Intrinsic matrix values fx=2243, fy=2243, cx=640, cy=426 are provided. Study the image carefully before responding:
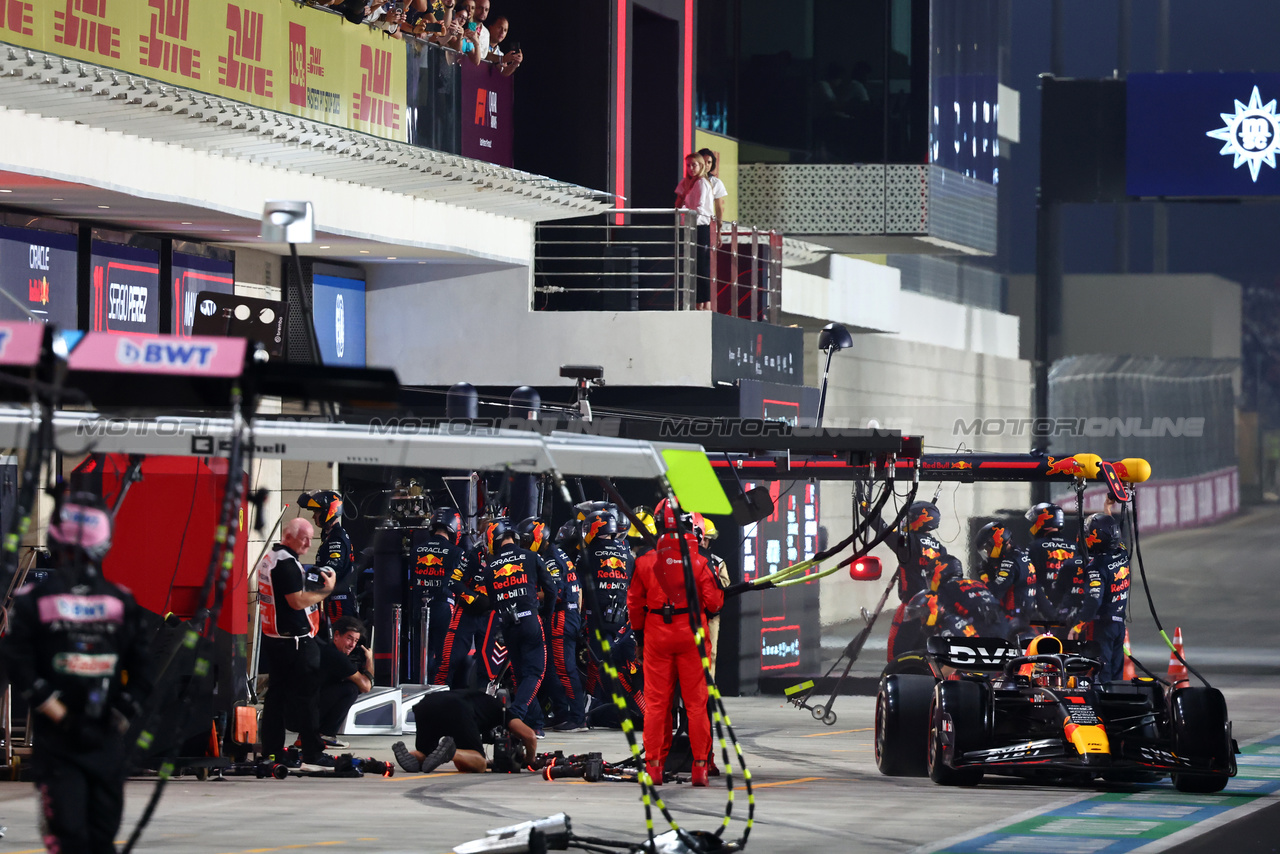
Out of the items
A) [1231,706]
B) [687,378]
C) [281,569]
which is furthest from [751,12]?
[281,569]

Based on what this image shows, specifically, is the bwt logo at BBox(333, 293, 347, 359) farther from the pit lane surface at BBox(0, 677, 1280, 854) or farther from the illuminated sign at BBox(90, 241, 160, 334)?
the pit lane surface at BBox(0, 677, 1280, 854)

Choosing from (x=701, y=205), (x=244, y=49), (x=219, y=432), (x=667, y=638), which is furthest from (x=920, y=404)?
(x=219, y=432)

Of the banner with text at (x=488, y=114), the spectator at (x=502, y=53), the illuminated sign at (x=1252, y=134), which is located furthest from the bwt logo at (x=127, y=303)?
the illuminated sign at (x=1252, y=134)

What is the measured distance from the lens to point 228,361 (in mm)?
8867

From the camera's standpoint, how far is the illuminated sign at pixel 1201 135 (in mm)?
31531

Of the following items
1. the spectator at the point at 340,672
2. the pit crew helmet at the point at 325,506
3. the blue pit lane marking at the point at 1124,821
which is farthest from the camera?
the pit crew helmet at the point at 325,506

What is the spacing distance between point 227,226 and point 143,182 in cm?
215

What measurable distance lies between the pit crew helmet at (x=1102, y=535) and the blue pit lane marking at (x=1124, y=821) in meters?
5.15

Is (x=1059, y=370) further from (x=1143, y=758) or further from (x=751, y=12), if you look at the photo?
(x=1143, y=758)

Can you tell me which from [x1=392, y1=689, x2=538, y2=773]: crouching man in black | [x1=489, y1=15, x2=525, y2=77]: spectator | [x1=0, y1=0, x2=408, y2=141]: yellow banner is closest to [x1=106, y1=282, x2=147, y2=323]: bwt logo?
[x1=0, y1=0, x2=408, y2=141]: yellow banner

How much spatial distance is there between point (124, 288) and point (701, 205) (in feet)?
23.8

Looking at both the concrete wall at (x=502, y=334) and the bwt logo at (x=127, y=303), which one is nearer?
the bwt logo at (x=127, y=303)

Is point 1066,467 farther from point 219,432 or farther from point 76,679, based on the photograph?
point 76,679

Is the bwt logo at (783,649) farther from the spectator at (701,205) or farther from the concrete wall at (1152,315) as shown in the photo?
the concrete wall at (1152,315)
